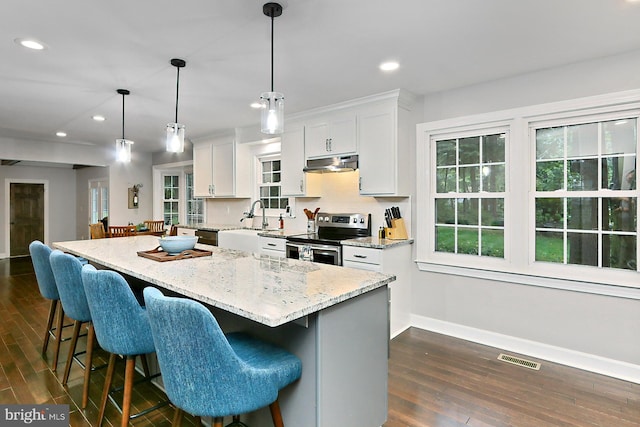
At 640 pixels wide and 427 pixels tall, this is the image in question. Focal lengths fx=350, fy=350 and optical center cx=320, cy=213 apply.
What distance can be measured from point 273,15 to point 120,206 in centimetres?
685

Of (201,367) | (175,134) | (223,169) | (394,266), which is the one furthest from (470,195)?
(223,169)

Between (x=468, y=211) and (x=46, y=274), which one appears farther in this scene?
(x=468, y=211)

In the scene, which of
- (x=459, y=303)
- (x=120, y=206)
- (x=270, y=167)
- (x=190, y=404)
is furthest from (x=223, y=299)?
(x=120, y=206)

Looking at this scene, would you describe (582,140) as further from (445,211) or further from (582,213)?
(445,211)

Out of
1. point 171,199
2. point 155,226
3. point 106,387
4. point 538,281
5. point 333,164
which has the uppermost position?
point 333,164

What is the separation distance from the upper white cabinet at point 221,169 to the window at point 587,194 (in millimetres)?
3805

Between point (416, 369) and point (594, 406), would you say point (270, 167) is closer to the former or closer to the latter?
point (416, 369)

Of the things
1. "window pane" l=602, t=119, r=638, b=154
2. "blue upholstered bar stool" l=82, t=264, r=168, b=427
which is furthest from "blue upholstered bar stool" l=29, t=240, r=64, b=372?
"window pane" l=602, t=119, r=638, b=154

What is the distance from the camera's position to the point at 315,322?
4.93ft

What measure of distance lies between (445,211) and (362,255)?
3.41 feet

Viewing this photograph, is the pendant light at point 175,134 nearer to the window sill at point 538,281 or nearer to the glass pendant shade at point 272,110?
the glass pendant shade at point 272,110

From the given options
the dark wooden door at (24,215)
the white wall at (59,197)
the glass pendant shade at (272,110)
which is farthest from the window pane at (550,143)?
the dark wooden door at (24,215)

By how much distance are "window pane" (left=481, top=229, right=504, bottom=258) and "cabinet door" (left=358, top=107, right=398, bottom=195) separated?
99 cm

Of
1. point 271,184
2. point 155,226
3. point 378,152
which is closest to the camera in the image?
point 378,152
